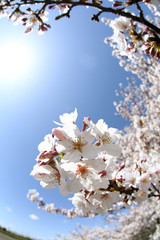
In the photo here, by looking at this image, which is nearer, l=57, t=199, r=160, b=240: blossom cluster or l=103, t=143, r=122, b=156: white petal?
l=103, t=143, r=122, b=156: white petal

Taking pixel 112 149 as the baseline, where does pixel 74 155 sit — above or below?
below

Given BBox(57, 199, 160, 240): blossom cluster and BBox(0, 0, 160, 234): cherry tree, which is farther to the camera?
BBox(57, 199, 160, 240): blossom cluster

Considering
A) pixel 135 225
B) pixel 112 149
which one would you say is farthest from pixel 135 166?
pixel 135 225

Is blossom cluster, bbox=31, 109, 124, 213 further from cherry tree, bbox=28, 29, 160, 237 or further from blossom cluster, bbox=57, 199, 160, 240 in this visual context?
blossom cluster, bbox=57, 199, 160, 240

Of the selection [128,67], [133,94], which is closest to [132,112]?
[133,94]

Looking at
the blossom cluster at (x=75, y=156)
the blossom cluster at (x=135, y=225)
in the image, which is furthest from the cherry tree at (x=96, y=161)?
the blossom cluster at (x=135, y=225)

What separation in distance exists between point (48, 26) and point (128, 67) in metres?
5.82

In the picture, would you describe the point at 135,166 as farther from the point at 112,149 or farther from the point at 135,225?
the point at 135,225

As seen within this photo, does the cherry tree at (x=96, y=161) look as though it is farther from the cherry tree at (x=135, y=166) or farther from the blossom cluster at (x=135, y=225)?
the blossom cluster at (x=135, y=225)

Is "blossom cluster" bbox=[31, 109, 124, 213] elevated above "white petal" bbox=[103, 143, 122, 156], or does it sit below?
below

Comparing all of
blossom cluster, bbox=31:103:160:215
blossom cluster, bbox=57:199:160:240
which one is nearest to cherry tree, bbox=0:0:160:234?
blossom cluster, bbox=31:103:160:215

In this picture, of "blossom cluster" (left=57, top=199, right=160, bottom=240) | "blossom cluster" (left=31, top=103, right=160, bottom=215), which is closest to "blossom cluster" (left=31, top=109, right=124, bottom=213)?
"blossom cluster" (left=31, top=103, right=160, bottom=215)

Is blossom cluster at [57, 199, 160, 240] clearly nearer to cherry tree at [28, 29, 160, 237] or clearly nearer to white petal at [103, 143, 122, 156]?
cherry tree at [28, 29, 160, 237]

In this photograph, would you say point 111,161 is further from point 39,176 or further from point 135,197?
point 135,197
